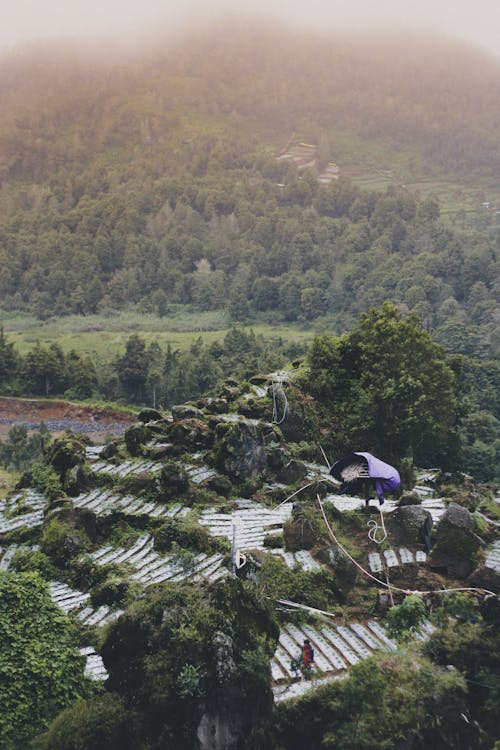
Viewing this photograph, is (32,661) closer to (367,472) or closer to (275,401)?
(367,472)

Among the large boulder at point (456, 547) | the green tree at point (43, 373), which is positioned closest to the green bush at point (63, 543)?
the large boulder at point (456, 547)

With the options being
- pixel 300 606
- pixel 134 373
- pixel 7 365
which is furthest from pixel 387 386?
pixel 7 365

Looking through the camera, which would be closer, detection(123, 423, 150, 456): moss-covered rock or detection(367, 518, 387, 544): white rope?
detection(367, 518, 387, 544): white rope

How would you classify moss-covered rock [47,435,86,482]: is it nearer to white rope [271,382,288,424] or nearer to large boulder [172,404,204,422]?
large boulder [172,404,204,422]

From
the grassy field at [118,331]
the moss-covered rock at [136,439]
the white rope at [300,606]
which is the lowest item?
the grassy field at [118,331]

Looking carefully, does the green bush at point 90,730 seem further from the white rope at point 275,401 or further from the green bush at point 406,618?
the white rope at point 275,401

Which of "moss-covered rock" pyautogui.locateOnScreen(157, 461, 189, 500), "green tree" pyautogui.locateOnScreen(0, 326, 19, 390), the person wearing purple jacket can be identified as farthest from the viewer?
"green tree" pyautogui.locateOnScreen(0, 326, 19, 390)

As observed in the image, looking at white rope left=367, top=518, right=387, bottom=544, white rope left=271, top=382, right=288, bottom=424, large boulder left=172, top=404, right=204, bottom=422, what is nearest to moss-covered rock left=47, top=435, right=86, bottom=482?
large boulder left=172, top=404, right=204, bottom=422

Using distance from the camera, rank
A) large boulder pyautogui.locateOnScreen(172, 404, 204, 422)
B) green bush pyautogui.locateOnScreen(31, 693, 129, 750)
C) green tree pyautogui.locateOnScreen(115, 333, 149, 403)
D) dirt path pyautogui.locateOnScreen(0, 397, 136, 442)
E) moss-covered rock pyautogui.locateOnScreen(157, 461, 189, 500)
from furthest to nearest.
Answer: green tree pyautogui.locateOnScreen(115, 333, 149, 403), dirt path pyautogui.locateOnScreen(0, 397, 136, 442), large boulder pyautogui.locateOnScreen(172, 404, 204, 422), moss-covered rock pyautogui.locateOnScreen(157, 461, 189, 500), green bush pyautogui.locateOnScreen(31, 693, 129, 750)
